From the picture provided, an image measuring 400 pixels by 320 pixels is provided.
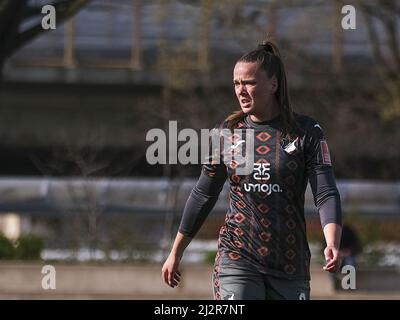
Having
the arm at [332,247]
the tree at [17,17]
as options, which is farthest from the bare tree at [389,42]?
the arm at [332,247]

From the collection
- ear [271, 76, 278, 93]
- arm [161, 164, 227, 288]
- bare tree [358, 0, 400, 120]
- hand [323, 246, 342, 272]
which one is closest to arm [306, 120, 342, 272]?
hand [323, 246, 342, 272]

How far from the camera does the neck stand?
5.47 metres

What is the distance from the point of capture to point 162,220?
2670 cm

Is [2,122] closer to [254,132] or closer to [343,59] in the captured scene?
[343,59]

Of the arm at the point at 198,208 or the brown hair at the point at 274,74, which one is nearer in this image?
the brown hair at the point at 274,74

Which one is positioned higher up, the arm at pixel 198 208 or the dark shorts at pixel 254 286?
the arm at pixel 198 208

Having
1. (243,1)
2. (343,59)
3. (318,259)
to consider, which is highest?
(343,59)

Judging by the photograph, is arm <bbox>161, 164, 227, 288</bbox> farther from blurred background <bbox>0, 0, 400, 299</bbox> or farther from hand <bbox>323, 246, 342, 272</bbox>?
blurred background <bbox>0, 0, 400, 299</bbox>

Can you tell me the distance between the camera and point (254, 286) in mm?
5375

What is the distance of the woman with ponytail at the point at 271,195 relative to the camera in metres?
5.38

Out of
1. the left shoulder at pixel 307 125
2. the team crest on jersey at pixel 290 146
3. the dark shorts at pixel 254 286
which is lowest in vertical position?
the dark shorts at pixel 254 286

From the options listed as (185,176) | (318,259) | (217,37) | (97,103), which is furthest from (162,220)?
(97,103)

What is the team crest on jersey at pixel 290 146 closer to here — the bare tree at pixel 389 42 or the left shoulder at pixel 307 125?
the left shoulder at pixel 307 125
